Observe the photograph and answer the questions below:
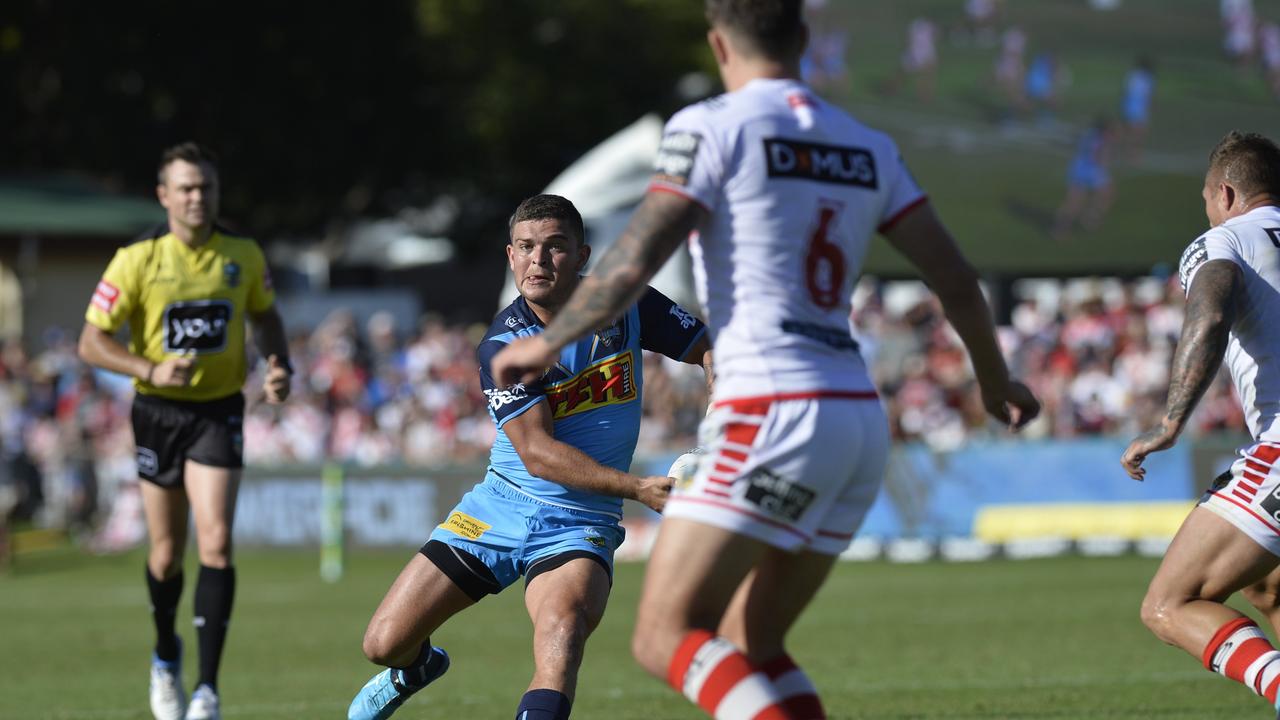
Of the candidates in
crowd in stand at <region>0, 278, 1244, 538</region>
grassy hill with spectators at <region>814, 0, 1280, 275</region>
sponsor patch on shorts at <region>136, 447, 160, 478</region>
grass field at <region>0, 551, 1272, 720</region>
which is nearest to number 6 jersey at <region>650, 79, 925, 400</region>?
grass field at <region>0, 551, 1272, 720</region>

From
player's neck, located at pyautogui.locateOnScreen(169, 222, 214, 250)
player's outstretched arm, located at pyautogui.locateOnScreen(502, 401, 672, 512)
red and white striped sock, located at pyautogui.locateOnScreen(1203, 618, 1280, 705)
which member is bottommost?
red and white striped sock, located at pyautogui.locateOnScreen(1203, 618, 1280, 705)

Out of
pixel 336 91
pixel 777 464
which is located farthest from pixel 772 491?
pixel 336 91

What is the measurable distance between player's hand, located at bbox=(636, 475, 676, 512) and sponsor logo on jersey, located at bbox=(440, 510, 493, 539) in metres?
1.06

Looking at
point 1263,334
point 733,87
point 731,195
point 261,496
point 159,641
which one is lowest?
point 261,496

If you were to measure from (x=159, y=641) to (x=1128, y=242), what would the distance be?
68.5 feet

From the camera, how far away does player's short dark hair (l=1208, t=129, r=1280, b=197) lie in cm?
684

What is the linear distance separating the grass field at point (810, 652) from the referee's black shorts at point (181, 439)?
153 cm

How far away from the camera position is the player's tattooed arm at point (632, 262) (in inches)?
196

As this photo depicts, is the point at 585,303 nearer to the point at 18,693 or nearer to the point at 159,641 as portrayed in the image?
the point at 159,641

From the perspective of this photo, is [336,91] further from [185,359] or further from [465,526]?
[465,526]

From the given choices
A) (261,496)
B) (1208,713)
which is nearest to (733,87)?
(1208,713)

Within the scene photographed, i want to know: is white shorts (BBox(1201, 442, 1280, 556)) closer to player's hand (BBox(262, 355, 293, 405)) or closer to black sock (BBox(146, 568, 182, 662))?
player's hand (BBox(262, 355, 293, 405))

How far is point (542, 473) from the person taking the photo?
674cm

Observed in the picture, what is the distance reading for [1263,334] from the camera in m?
6.60
